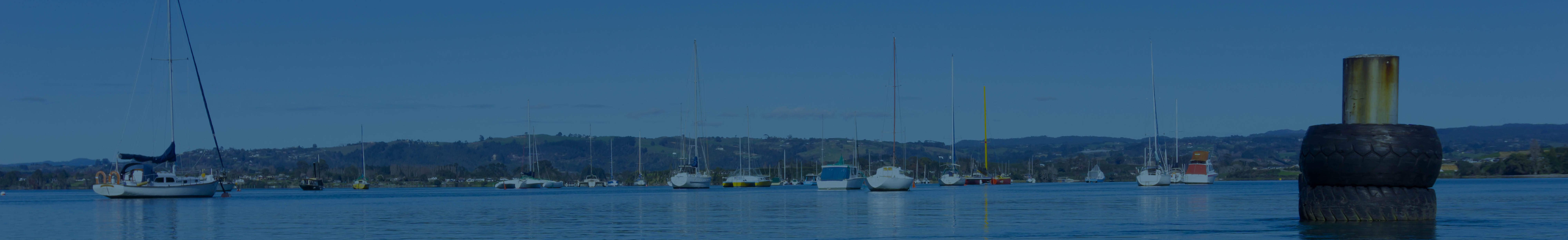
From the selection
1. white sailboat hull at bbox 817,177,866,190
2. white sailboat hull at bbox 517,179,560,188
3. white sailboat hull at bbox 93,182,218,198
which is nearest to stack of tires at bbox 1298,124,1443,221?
white sailboat hull at bbox 817,177,866,190

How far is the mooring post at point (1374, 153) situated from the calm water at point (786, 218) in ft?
1.30

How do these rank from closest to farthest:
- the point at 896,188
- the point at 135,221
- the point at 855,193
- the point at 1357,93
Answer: the point at 1357,93, the point at 135,221, the point at 855,193, the point at 896,188

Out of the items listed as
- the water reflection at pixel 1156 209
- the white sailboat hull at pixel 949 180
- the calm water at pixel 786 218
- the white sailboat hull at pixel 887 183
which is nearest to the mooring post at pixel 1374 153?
the calm water at pixel 786 218

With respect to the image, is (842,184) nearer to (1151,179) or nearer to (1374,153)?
(1151,179)

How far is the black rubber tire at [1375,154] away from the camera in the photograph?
727 inches

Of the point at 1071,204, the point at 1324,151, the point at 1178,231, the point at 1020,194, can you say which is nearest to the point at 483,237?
the point at 1178,231

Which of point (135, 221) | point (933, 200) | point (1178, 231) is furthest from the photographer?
point (933, 200)

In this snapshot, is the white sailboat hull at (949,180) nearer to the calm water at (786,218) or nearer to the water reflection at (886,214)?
the calm water at (786,218)

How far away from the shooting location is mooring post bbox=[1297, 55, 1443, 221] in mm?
18562

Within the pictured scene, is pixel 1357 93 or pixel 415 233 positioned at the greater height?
pixel 1357 93

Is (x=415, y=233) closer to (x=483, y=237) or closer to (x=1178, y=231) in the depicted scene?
(x=483, y=237)

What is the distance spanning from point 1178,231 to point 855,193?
46.4 meters

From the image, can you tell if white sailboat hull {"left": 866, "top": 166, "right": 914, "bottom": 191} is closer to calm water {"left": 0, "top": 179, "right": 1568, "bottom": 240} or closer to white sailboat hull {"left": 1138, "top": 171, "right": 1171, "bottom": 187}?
calm water {"left": 0, "top": 179, "right": 1568, "bottom": 240}

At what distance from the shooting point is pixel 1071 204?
44.5 metres
